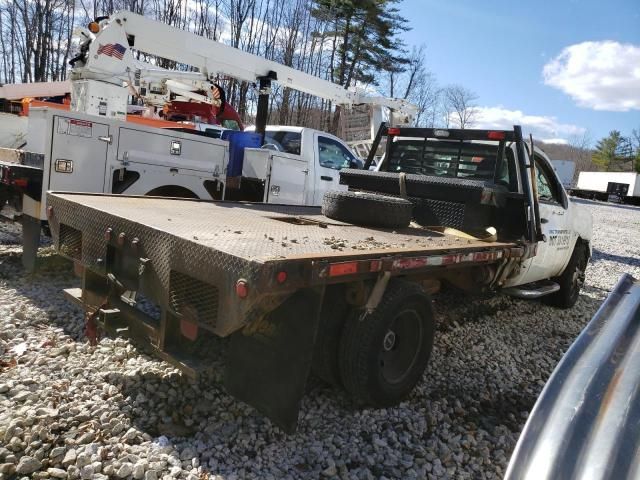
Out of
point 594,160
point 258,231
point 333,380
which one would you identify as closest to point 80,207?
point 258,231

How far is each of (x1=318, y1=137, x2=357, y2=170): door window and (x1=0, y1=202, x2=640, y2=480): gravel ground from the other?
4433 millimetres

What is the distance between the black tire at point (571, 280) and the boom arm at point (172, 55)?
5.57 meters

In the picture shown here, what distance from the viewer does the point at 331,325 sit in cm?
328

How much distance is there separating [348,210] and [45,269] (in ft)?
12.6

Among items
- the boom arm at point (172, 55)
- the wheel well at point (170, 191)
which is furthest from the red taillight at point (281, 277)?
the boom arm at point (172, 55)

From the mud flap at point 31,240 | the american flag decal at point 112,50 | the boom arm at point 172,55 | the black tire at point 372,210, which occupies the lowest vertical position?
the mud flap at point 31,240

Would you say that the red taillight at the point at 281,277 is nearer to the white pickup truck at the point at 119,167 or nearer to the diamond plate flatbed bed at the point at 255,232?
the diamond plate flatbed bed at the point at 255,232

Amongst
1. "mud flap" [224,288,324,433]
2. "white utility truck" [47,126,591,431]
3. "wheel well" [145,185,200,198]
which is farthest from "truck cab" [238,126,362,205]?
"mud flap" [224,288,324,433]

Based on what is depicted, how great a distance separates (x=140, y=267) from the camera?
309 centimetres

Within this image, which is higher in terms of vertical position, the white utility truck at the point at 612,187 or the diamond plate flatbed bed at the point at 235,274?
the white utility truck at the point at 612,187

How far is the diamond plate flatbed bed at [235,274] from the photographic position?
8.34 feet

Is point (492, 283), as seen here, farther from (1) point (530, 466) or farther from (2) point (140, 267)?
(1) point (530, 466)

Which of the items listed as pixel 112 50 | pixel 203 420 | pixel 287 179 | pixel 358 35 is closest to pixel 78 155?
pixel 112 50

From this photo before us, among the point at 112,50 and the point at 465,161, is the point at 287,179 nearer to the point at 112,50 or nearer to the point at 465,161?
the point at 112,50
